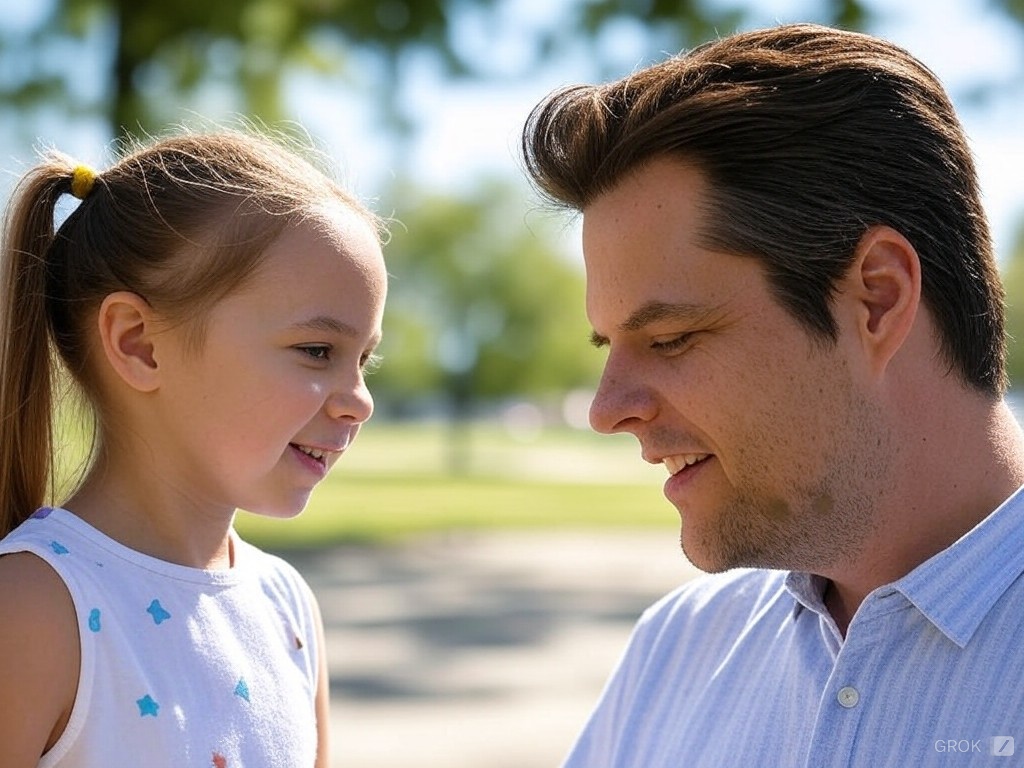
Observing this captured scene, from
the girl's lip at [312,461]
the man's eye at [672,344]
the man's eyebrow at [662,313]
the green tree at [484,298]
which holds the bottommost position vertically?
the girl's lip at [312,461]

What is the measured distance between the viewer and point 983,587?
5.75ft

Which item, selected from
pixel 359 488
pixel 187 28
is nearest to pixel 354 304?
pixel 187 28

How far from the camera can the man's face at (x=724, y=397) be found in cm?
191

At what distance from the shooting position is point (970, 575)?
1.77 metres

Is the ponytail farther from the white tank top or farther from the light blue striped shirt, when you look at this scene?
the light blue striped shirt

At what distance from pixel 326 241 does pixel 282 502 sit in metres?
0.48

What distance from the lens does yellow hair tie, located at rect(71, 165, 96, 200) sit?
98.7 inches

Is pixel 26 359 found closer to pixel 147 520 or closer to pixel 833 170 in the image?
pixel 147 520

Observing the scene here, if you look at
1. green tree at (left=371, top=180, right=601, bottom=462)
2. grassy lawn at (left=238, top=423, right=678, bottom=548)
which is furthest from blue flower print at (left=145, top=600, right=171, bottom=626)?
green tree at (left=371, top=180, right=601, bottom=462)

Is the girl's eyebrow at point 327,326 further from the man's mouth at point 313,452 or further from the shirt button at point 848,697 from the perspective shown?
the shirt button at point 848,697

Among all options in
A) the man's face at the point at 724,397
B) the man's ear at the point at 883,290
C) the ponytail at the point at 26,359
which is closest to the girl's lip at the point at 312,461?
the ponytail at the point at 26,359

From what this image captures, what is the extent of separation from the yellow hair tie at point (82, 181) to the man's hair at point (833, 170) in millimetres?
1129

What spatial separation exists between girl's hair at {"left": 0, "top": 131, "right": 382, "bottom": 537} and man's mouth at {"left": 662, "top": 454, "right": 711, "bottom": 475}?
84cm

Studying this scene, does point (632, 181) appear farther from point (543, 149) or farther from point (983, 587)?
point (983, 587)
